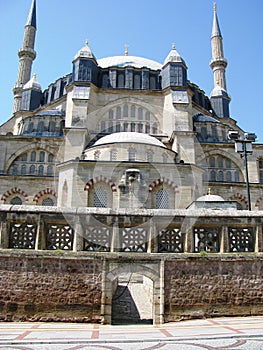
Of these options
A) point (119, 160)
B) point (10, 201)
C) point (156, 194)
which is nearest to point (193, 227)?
point (156, 194)

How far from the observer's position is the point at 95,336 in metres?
5.61

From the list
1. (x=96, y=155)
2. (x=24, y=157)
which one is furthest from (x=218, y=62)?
(x=24, y=157)

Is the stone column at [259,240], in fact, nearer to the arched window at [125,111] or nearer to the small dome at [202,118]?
the arched window at [125,111]

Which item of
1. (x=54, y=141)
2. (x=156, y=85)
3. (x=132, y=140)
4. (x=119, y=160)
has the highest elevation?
(x=156, y=85)

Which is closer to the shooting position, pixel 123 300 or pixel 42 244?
pixel 42 244

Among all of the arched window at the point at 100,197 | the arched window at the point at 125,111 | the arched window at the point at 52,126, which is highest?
the arched window at the point at 125,111

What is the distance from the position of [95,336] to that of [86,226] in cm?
250

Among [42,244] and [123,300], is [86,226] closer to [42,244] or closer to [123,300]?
[42,244]

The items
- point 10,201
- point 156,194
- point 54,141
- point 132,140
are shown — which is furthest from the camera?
point 54,141

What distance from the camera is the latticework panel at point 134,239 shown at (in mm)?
7527

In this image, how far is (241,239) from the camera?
779cm

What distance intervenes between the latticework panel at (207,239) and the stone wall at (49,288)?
7.48 ft

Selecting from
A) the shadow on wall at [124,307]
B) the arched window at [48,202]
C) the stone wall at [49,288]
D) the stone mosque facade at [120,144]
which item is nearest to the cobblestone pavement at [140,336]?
the stone wall at [49,288]

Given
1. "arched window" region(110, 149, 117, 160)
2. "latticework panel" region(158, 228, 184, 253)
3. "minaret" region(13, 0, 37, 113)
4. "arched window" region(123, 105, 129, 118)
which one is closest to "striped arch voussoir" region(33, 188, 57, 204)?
"arched window" region(110, 149, 117, 160)
